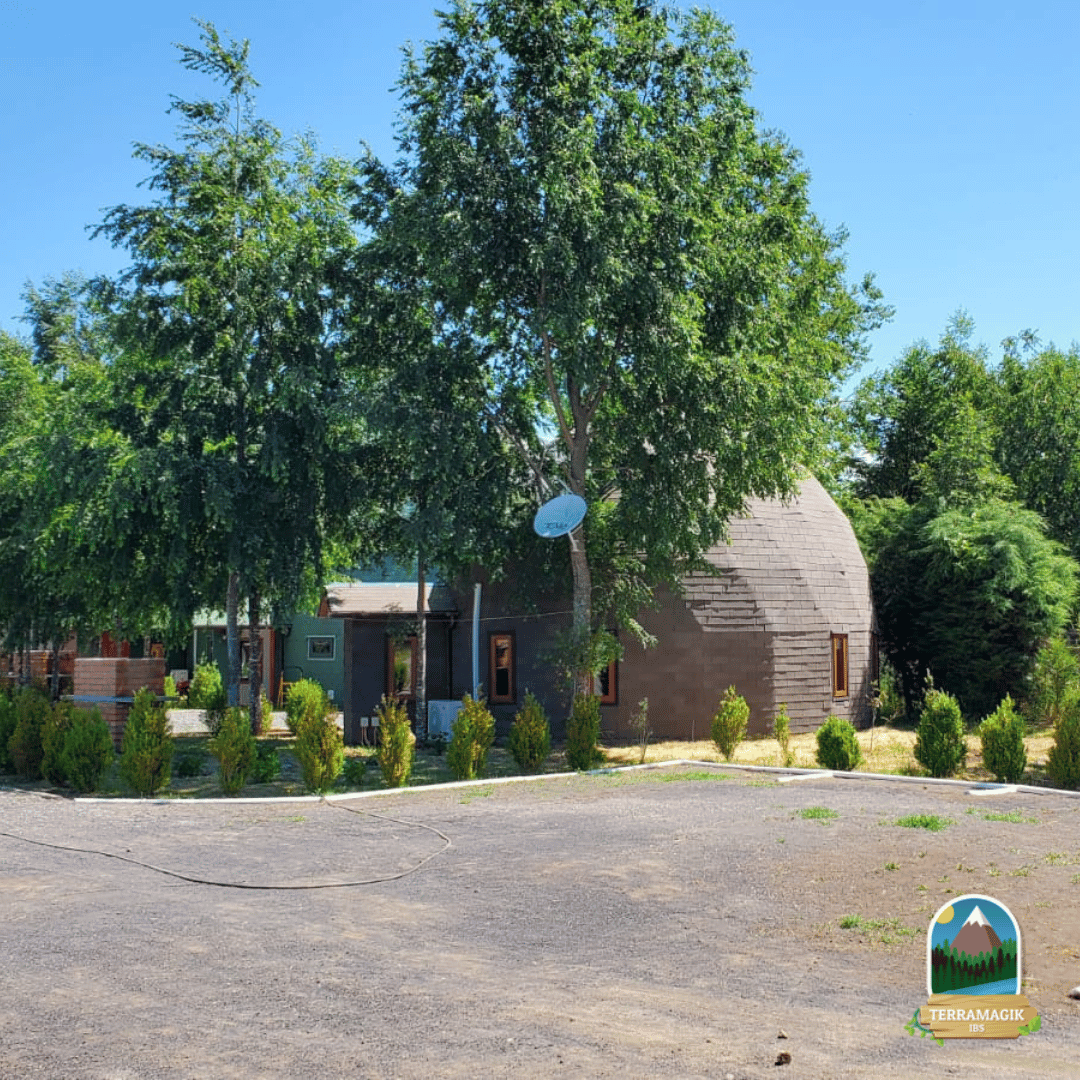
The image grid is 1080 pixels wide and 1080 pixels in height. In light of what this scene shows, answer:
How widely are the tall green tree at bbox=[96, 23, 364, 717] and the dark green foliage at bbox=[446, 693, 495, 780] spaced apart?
485 centimetres

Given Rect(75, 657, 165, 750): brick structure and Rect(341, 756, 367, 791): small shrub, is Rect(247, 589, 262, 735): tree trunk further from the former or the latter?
Rect(341, 756, 367, 791): small shrub

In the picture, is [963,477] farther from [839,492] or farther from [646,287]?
[646,287]

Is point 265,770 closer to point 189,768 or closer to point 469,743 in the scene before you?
point 189,768

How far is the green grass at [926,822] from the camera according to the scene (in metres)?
11.2

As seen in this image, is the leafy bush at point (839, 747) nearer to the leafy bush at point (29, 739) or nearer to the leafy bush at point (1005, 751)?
the leafy bush at point (1005, 751)

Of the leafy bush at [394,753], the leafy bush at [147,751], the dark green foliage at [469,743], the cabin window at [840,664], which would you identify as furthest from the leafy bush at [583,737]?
the cabin window at [840,664]

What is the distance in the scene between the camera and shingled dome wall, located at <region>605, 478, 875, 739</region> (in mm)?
22250

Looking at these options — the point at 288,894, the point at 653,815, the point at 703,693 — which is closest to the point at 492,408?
the point at 703,693

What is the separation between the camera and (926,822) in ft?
37.1

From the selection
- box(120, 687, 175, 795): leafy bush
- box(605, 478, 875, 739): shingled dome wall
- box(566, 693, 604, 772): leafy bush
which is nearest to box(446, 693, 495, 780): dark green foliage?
box(566, 693, 604, 772): leafy bush

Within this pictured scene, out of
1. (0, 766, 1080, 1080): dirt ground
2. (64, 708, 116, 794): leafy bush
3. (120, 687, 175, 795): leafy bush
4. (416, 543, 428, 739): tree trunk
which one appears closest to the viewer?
(0, 766, 1080, 1080): dirt ground

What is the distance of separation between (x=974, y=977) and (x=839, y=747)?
11.4m

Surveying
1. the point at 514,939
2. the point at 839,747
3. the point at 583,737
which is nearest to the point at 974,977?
the point at 514,939

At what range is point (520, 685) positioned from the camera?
896 inches
